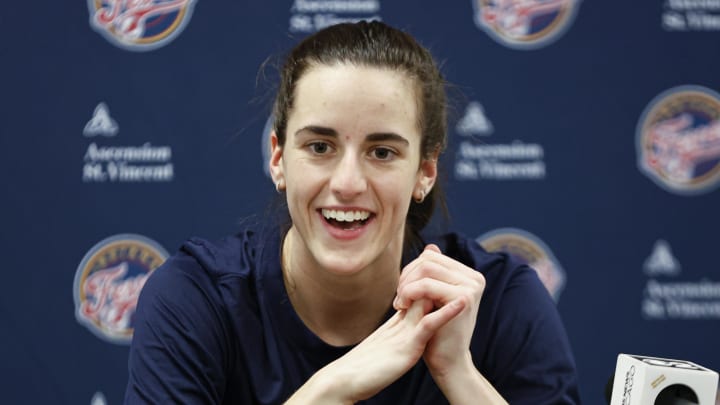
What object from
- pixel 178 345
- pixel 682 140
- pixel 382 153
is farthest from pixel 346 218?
pixel 682 140

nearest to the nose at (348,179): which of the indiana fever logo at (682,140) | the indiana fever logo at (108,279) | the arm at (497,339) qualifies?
the arm at (497,339)

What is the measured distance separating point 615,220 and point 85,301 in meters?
1.54

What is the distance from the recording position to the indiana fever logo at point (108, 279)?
7.70ft

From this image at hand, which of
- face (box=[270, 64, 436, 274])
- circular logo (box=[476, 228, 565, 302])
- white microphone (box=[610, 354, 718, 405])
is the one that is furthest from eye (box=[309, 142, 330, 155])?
circular logo (box=[476, 228, 565, 302])

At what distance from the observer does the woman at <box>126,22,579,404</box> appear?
125 cm

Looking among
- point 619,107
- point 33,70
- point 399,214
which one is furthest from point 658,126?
point 33,70

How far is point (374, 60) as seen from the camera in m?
1.31

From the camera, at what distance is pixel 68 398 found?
2346 millimetres

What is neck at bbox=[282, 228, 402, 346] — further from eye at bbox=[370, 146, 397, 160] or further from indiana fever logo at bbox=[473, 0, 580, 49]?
indiana fever logo at bbox=[473, 0, 580, 49]

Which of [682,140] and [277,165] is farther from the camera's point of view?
[682,140]

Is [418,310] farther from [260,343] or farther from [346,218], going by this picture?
[260,343]

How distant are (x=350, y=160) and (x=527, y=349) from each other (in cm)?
44

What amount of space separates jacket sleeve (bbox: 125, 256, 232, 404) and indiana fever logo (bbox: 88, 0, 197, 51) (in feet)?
3.80

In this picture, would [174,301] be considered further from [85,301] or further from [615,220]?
[615,220]
